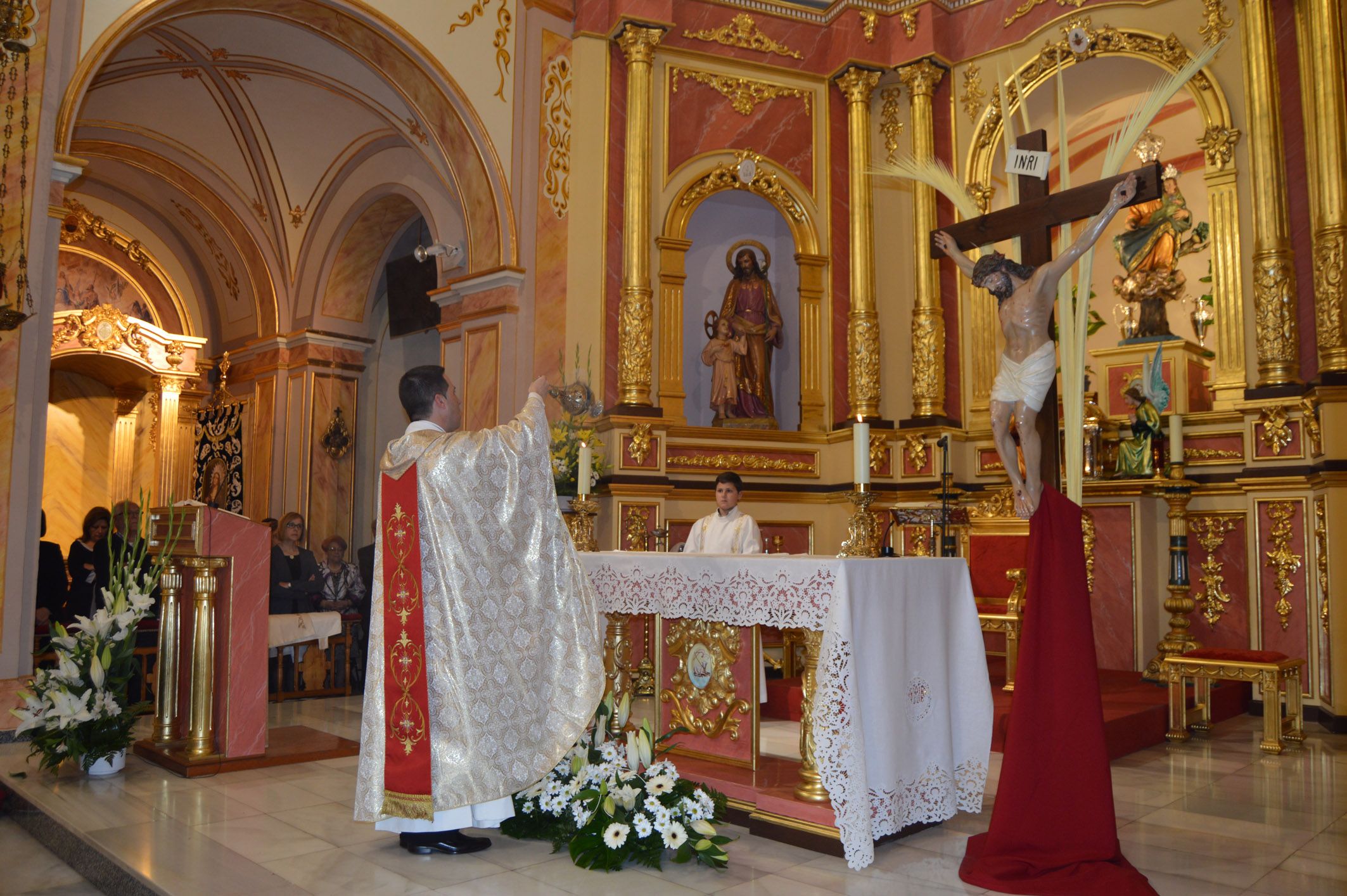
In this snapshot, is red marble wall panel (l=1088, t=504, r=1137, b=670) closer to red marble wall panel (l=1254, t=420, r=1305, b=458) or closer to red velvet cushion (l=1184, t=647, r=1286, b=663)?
red marble wall panel (l=1254, t=420, r=1305, b=458)

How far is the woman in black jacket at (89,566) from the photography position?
24.6 ft

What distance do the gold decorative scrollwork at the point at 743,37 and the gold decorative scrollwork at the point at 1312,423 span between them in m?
5.11

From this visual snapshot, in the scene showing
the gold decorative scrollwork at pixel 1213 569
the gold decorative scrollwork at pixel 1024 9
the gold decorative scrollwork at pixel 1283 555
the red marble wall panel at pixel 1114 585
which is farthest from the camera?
the gold decorative scrollwork at pixel 1024 9

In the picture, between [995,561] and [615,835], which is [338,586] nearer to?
[995,561]

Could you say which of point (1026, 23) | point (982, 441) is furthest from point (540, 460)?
point (1026, 23)

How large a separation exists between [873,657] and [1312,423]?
15.0ft

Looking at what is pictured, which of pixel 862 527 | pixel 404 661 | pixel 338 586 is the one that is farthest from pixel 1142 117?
pixel 338 586

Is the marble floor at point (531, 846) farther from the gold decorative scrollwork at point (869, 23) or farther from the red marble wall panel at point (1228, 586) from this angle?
the gold decorative scrollwork at point (869, 23)

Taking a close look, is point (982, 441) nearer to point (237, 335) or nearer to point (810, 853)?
point (810, 853)

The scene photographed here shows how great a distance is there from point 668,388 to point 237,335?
7.07 metres

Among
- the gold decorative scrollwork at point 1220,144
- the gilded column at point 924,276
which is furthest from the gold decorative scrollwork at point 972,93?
the gold decorative scrollwork at point 1220,144

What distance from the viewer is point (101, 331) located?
42.0 ft

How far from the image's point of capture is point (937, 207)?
30.2 ft

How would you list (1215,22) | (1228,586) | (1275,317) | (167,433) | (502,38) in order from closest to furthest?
(1275,317)
(1228,586)
(1215,22)
(502,38)
(167,433)
